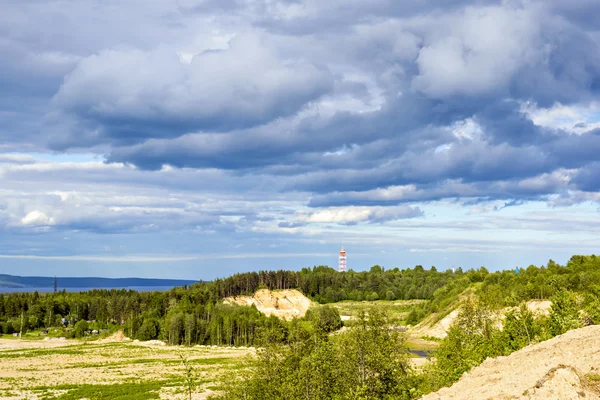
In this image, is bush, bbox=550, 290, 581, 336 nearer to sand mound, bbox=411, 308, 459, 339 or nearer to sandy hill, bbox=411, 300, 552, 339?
sandy hill, bbox=411, 300, 552, 339

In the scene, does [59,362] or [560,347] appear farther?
[59,362]

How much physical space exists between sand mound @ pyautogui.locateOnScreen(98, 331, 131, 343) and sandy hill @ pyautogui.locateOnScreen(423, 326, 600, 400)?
158802 millimetres

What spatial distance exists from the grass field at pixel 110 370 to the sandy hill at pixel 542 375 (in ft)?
71.7

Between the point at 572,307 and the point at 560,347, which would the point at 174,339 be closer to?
the point at 572,307

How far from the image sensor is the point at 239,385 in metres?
40.1

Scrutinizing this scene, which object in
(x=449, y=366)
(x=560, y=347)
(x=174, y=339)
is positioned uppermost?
(x=560, y=347)

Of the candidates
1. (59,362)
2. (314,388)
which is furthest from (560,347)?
(59,362)

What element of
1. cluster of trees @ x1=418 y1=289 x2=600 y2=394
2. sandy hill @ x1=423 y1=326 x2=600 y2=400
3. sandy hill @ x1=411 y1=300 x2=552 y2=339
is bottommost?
sandy hill @ x1=411 y1=300 x2=552 y2=339

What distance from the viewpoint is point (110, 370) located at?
96.2 metres

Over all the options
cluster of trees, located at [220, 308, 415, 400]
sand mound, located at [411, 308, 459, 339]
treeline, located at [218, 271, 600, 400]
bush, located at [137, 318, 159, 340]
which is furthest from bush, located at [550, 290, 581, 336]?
bush, located at [137, 318, 159, 340]

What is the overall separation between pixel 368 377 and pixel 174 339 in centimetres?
13290

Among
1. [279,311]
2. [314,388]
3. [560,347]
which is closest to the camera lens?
[560,347]

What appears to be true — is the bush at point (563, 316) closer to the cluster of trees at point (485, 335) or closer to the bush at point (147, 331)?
the cluster of trees at point (485, 335)

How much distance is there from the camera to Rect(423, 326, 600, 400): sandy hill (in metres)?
19.2
